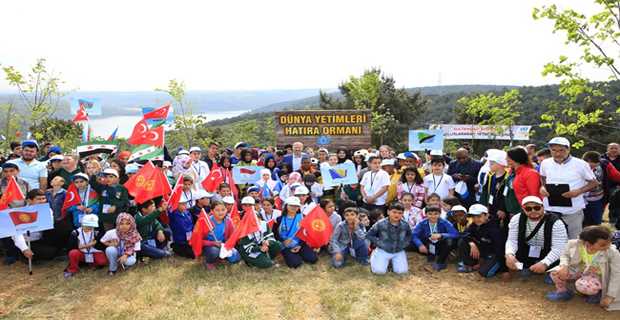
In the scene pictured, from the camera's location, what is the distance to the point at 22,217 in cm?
667

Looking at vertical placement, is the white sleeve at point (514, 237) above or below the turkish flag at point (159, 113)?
below

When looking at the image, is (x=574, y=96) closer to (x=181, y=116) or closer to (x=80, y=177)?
(x=80, y=177)

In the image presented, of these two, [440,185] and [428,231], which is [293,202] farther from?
[440,185]

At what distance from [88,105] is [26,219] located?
6600 mm

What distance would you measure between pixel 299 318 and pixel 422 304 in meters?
1.74

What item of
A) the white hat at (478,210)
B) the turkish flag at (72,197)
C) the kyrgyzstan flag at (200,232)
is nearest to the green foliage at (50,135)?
the turkish flag at (72,197)

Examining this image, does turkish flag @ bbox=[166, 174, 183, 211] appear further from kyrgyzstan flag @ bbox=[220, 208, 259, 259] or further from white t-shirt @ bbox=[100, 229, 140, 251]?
kyrgyzstan flag @ bbox=[220, 208, 259, 259]

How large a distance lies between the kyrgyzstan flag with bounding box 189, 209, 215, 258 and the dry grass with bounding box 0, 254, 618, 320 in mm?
377

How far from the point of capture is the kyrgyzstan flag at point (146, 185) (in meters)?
7.27

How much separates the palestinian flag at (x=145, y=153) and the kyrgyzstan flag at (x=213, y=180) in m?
1.09

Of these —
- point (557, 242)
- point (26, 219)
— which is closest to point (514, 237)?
point (557, 242)

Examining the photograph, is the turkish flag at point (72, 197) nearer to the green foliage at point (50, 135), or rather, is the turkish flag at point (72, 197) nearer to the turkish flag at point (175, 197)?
the turkish flag at point (175, 197)

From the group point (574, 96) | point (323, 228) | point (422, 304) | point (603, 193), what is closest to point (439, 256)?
point (422, 304)

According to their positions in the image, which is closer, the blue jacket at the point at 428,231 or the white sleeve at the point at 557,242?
the white sleeve at the point at 557,242
